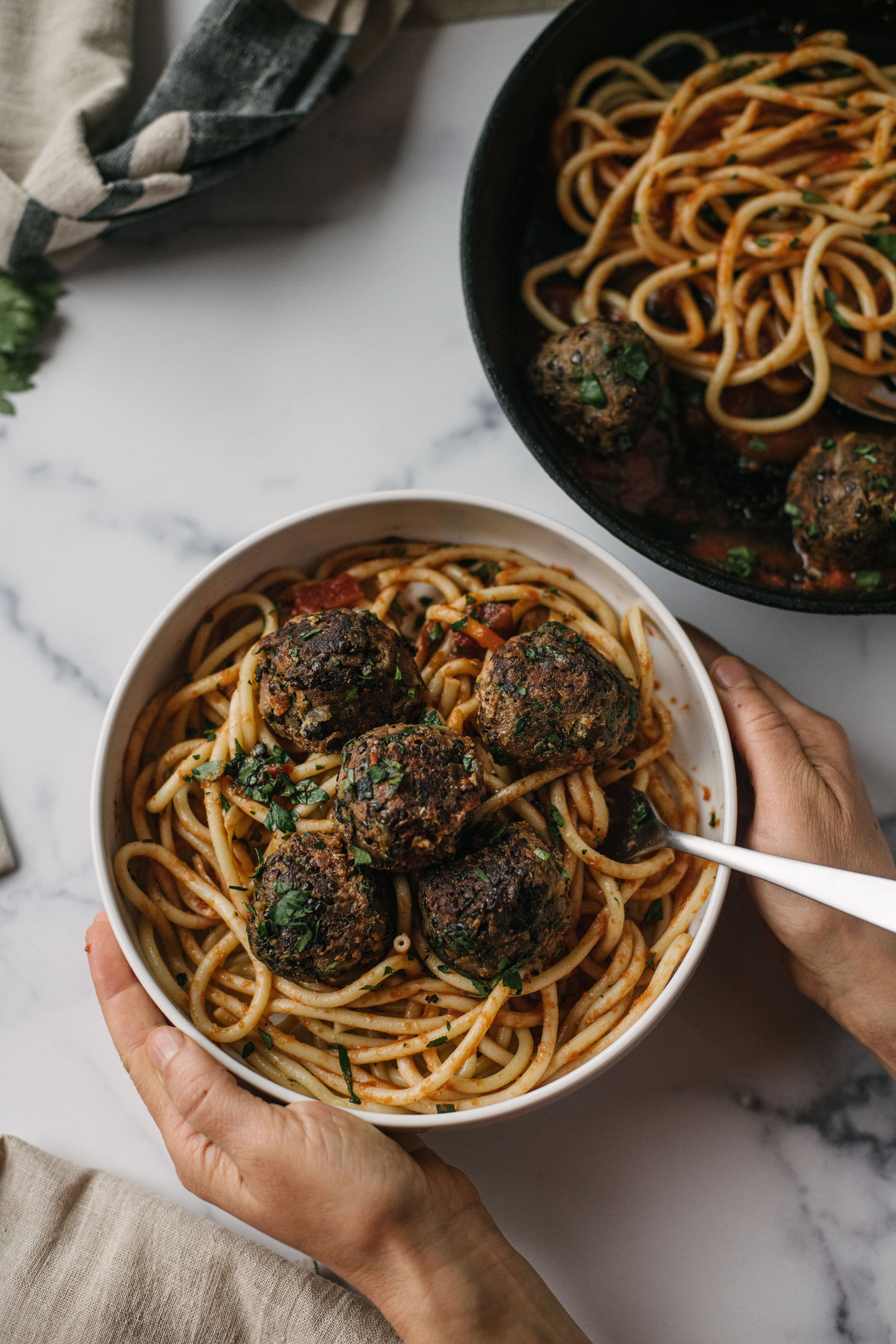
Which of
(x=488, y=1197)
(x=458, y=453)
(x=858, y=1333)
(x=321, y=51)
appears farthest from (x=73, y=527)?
(x=858, y=1333)

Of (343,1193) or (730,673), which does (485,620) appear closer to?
(730,673)

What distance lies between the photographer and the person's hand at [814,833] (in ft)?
10.1

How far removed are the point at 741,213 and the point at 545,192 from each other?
786 mm

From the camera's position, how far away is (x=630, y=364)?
3273 mm

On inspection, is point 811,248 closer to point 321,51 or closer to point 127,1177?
point 321,51

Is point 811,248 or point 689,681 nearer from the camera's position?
point 689,681

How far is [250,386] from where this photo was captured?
12.5 ft

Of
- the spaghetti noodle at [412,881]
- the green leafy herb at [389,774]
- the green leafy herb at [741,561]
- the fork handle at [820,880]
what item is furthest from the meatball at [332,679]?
the green leafy herb at [741,561]

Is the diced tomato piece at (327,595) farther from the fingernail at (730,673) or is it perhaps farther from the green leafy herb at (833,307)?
the green leafy herb at (833,307)

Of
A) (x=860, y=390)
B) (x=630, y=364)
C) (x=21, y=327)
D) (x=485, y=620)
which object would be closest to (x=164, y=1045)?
(x=485, y=620)

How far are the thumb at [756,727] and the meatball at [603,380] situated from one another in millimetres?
924

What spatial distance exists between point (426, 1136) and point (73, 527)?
2743 millimetres

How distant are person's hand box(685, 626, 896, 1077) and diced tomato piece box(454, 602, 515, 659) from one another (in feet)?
2.50

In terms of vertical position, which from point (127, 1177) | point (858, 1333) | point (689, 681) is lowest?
point (858, 1333)
